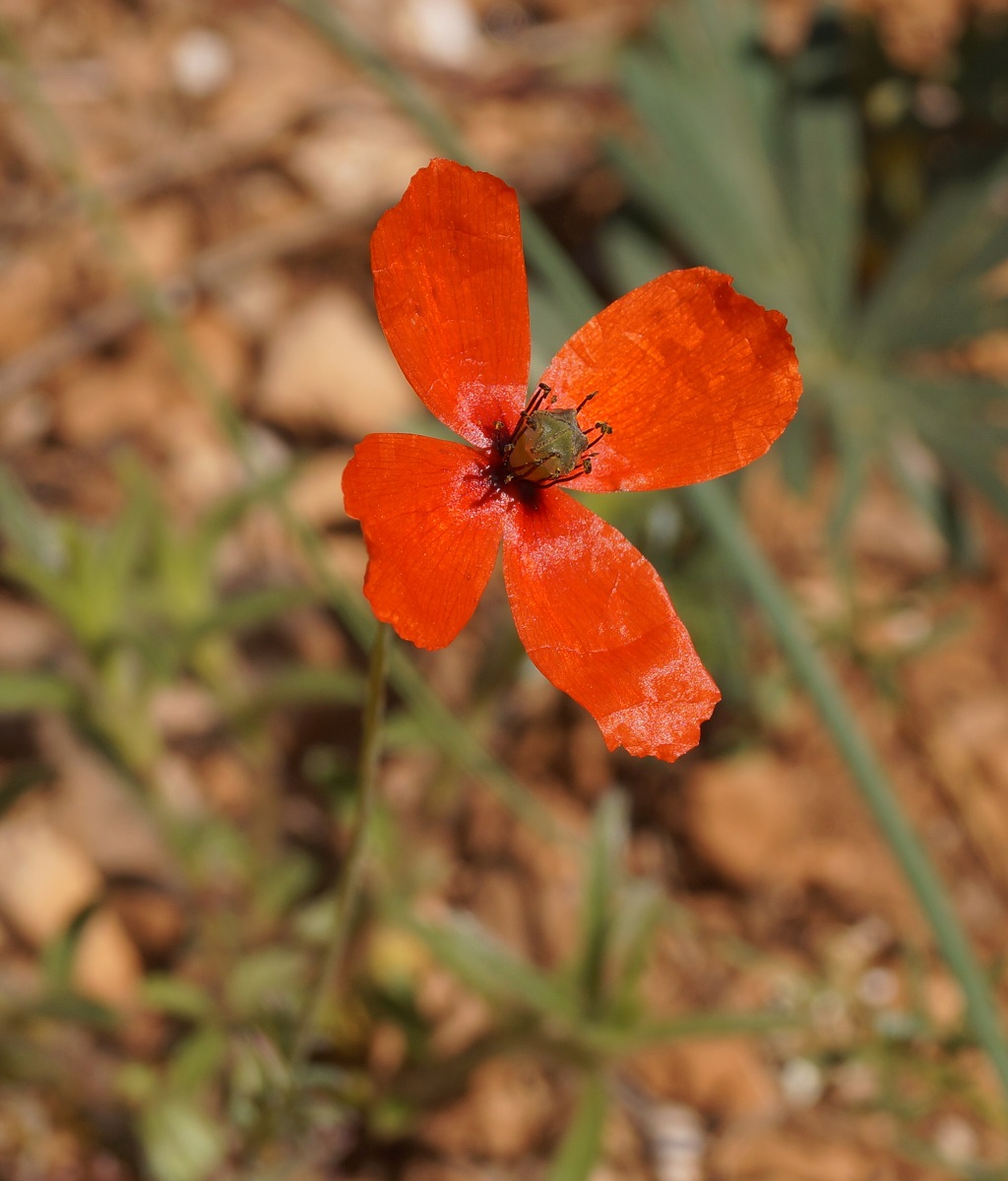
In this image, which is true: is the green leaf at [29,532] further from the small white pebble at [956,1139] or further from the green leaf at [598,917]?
the small white pebble at [956,1139]

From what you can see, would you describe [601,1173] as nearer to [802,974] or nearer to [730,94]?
[802,974]

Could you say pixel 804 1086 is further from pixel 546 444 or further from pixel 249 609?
pixel 546 444

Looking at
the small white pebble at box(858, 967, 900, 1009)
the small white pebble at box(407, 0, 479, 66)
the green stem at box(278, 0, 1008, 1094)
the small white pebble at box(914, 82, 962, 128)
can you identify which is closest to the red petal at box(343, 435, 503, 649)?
the green stem at box(278, 0, 1008, 1094)

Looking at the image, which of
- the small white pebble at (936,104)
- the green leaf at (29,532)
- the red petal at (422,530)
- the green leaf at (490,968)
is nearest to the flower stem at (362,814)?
the red petal at (422,530)

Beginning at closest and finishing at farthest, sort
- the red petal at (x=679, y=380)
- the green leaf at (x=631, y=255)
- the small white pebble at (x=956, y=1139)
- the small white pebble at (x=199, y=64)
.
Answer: the red petal at (x=679, y=380)
the small white pebble at (x=956, y=1139)
the green leaf at (x=631, y=255)
the small white pebble at (x=199, y=64)

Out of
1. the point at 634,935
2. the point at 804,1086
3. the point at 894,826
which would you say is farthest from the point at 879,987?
the point at 894,826

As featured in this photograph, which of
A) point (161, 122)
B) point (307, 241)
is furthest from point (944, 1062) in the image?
point (161, 122)

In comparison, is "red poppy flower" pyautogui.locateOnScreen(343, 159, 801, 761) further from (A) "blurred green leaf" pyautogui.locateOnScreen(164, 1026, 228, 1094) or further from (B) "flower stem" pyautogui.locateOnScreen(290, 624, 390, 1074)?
(A) "blurred green leaf" pyautogui.locateOnScreen(164, 1026, 228, 1094)
